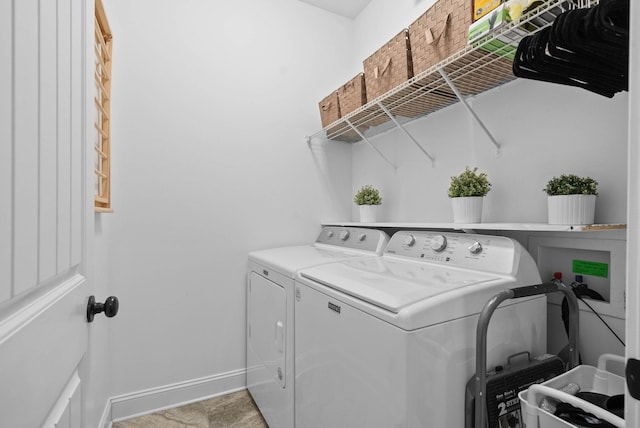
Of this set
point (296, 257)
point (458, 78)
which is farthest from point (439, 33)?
point (296, 257)

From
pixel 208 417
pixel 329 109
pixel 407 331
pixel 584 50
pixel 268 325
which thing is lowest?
pixel 208 417

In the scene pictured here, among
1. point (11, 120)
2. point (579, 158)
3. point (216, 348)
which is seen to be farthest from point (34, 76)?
point (216, 348)

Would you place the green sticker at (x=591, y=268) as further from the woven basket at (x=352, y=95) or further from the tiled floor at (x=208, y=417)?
the tiled floor at (x=208, y=417)

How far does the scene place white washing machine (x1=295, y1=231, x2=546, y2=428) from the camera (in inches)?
34.5

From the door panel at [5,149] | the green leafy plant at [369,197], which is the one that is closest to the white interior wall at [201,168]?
the green leafy plant at [369,197]

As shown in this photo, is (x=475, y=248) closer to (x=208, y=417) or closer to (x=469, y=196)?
(x=469, y=196)

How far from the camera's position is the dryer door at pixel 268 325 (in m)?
1.56

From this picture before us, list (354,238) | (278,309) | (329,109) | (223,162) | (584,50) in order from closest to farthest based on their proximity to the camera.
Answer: (584,50) < (278,309) < (354,238) < (223,162) < (329,109)

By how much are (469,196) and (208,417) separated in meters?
1.93

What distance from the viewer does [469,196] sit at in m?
1.45

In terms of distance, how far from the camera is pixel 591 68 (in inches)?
33.0

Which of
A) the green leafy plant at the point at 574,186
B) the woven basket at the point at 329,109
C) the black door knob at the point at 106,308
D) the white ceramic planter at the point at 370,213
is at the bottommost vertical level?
the black door knob at the point at 106,308

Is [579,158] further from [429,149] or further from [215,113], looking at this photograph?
[215,113]

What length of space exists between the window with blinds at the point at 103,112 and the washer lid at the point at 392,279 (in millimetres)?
1099
